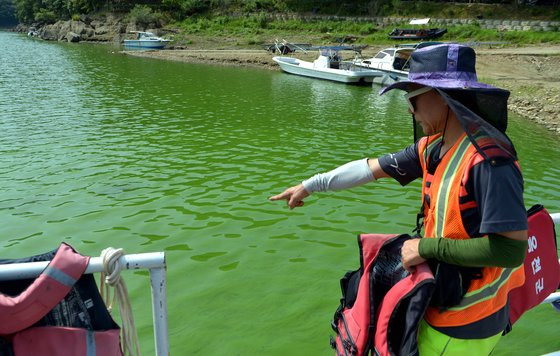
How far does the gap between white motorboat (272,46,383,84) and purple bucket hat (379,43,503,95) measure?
79.8 feet

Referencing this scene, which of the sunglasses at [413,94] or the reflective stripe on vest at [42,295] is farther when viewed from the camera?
the sunglasses at [413,94]

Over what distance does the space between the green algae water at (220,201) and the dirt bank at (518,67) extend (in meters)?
1.42

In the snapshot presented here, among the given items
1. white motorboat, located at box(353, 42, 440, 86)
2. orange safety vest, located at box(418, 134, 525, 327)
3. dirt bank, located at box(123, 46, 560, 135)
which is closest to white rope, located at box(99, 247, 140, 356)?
orange safety vest, located at box(418, 134, 525, 327)

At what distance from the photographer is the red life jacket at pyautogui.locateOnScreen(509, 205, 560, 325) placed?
2342mm

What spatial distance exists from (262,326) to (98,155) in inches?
299

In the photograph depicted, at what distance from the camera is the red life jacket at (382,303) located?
2006mm

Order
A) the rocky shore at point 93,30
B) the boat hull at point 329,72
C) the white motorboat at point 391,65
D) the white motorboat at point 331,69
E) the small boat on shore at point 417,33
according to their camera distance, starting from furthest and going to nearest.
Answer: the rocky shore at point 93,30 < the small boat on shore at point 417,33 < the white motorboat at point 331,69 < the boat hull at point 329,72 < the white motorboat at point 391,65

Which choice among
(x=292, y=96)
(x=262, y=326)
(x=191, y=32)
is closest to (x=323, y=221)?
(x=262, y=326)

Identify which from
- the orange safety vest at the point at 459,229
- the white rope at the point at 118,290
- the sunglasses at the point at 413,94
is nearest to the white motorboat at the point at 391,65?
A: the sunglasses at the point at 413,94

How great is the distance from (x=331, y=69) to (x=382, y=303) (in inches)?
1028

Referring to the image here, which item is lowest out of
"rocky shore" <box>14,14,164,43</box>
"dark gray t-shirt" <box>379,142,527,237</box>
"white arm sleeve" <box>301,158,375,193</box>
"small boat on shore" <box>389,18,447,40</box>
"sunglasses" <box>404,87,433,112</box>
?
"white arm sleeve" <box>301,158,375,193</box>

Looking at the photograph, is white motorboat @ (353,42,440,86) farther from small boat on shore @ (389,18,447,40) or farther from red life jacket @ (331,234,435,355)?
red life jacket @ (331,234,435,355)

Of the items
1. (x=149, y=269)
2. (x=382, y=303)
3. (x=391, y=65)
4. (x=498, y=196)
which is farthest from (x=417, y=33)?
(x=149, y=269)

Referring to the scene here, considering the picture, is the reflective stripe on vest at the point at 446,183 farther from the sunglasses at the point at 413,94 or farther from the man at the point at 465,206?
the sunglasses at the point at 413,94
